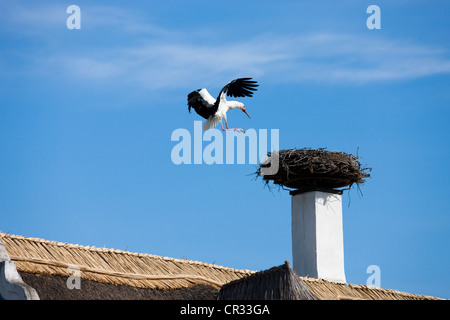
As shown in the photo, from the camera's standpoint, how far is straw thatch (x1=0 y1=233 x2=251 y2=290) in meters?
8.27

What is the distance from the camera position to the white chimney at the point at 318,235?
13633 millimetres

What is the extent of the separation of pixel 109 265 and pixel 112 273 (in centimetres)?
30

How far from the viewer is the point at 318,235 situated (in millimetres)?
13891

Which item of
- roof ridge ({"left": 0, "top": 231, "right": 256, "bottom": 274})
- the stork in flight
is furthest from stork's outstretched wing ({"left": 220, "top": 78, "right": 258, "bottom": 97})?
roof ridge ({"left": 0, "top": 231, "right": 256, "bottom": 274})

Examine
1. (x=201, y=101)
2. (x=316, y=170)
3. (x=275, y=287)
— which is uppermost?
(x=201, y=101)

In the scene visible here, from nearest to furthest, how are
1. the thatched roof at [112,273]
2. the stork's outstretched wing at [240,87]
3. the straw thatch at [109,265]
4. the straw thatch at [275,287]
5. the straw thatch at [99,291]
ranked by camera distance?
1. the straw thatch at [275,287]
2. the straw thatch at [99,291]
3. the thatched roof at [112,273]
4. the straw thatch at [109,265]
5. the stork's outstretched wing at [240,87]

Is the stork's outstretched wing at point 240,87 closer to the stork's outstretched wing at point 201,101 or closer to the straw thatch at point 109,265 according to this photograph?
the stork's outstretched wing at point 201,101

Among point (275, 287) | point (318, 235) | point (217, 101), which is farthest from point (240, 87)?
point (275, 287)

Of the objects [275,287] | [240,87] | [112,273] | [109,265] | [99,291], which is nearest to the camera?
[275,287]

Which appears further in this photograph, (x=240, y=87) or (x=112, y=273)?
(x=240, y=87)

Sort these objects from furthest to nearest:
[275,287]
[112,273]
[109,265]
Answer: [109,265] < [112,273] < [275,287]

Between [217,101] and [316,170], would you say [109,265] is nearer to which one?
[217,101]

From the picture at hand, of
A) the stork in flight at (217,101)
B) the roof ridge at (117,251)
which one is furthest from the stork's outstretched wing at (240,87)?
the roof ridge at (117,251)
